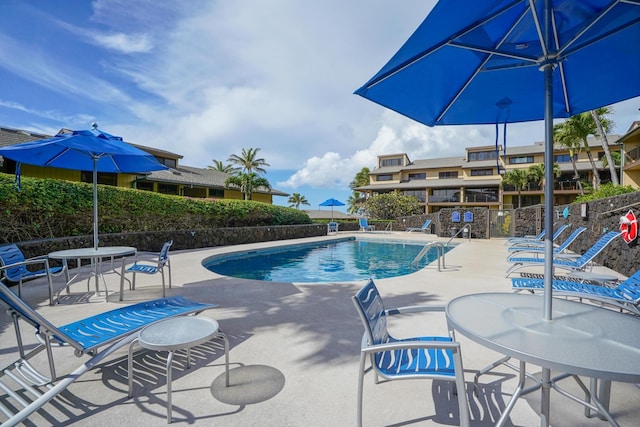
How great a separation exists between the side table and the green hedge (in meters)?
7.67

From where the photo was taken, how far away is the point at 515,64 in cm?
244

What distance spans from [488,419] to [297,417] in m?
1.33

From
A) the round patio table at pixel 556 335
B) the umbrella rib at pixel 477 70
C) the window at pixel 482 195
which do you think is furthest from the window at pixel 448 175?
the round patio table at pixel 556 335

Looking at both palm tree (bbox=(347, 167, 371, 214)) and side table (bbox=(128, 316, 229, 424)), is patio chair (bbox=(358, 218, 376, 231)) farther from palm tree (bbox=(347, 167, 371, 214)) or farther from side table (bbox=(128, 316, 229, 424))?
side table (bbox=(128, 316, 229, 424))

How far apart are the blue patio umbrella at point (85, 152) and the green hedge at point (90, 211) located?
8.90 feet

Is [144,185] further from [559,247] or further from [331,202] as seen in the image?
[559,247]

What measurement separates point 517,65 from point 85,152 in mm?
6791

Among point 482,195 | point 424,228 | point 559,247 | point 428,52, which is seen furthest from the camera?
point 482,195

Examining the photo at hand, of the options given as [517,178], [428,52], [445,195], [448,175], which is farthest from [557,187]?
[428,52]

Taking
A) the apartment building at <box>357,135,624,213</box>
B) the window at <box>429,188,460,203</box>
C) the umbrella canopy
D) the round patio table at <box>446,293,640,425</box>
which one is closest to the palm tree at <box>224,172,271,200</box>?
the apartment building at <box>357,135,624,213</box>

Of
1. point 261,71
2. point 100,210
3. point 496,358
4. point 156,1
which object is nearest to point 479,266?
point 496,358

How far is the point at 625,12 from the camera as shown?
2139 millimetres

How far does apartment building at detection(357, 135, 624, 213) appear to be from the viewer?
32812 millimetres

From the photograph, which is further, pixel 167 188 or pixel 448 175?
pixel 448 175
